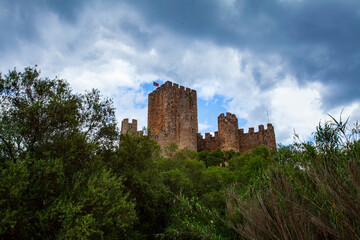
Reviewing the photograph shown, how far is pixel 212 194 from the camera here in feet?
41.8

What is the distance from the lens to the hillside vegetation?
4.45 meters

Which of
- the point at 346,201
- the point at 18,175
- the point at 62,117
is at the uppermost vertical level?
the point at 62,117

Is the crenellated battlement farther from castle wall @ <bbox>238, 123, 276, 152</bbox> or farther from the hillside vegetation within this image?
the hillside vegetation

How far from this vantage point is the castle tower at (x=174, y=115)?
2589 centimetres

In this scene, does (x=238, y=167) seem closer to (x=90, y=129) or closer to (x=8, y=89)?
(x=90, y=129)

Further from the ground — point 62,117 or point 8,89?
point 8,89

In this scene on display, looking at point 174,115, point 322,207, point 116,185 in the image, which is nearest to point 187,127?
point 174,115

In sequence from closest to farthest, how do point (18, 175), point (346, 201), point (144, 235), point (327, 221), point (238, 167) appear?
point (346, 201)
point (327, 221)
point (18, 175)
point (144, 235)
point (238, 167)

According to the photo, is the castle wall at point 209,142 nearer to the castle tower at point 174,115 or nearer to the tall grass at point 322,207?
the castle tower at point 174,115

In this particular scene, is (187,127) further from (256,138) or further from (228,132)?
(256,138)

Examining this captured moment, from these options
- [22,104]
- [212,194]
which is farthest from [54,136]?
[212,194]

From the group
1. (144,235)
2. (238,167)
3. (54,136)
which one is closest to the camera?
(54,136)

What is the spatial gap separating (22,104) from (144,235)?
6.81 metres

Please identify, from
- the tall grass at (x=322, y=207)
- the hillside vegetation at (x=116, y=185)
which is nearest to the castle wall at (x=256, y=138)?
the hillside vegetation at (x=116, y=185)
